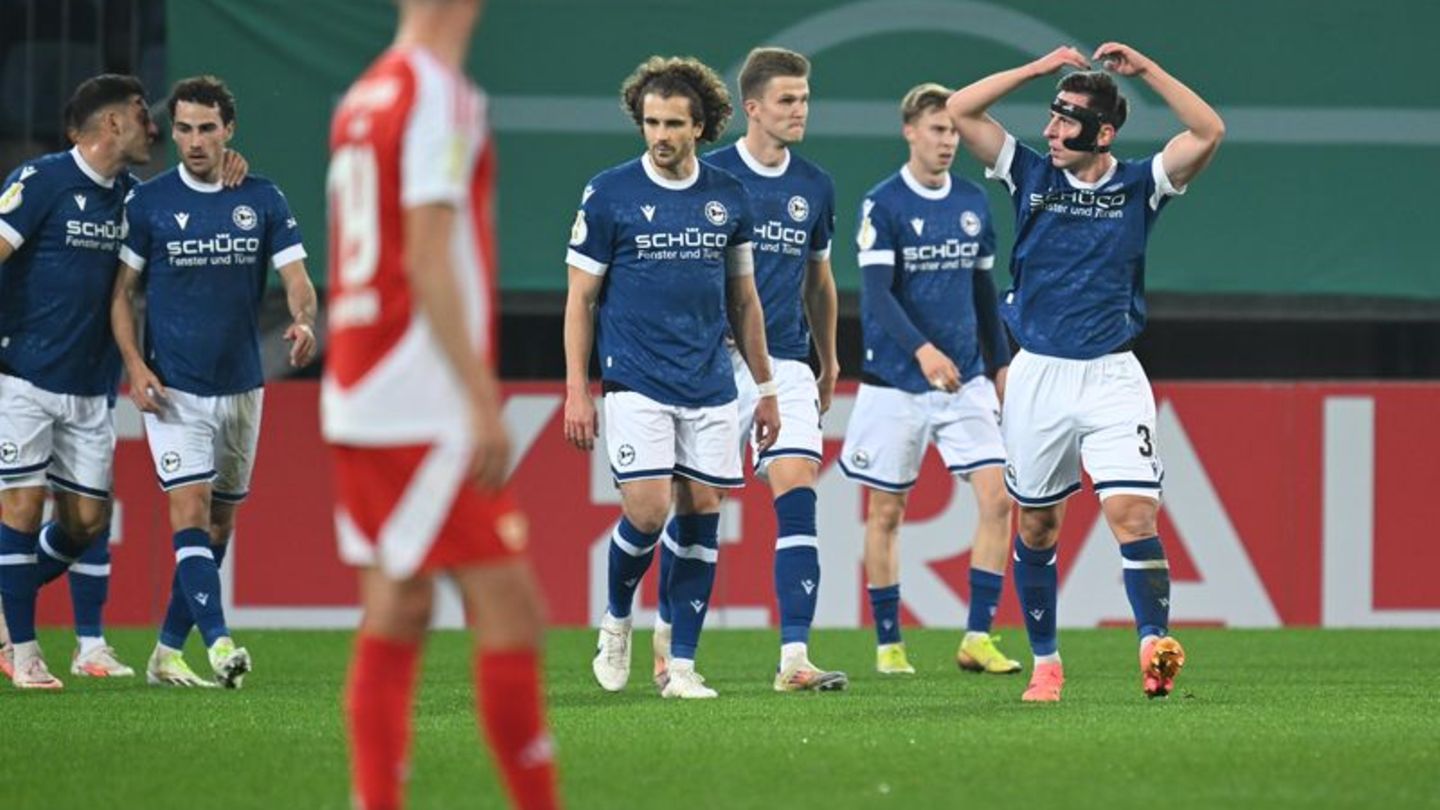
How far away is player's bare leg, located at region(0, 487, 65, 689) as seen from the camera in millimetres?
9703

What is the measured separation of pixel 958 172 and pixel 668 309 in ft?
16.9

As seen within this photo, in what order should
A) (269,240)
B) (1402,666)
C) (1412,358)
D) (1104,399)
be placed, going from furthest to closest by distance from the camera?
1. (1412,358)
2. (1402,666)
3. (269,240)
4. (1104,399)

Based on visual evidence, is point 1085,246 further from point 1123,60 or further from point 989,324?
point 989,324

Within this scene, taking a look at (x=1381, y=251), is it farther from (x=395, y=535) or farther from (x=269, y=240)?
(x=395, y=535)

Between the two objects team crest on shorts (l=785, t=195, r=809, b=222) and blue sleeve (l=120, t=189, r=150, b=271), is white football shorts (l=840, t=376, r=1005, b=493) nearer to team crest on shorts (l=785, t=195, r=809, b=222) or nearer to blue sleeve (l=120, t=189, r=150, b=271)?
team crest on shorts (l=785, t=195, r=809, b=222)

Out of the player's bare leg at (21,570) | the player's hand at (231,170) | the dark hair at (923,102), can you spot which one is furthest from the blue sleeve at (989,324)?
the player's bare leg at (21,570)

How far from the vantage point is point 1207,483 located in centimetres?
1366

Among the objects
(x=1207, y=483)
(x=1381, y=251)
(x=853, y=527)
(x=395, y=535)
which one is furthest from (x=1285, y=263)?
(x=395, y=535)

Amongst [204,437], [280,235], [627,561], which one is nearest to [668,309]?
[627,561]

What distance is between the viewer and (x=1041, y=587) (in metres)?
9.03

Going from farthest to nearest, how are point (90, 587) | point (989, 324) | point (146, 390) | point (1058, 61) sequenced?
point (989, 324), point (90, 587), point (146, 390), point (1058, 61)

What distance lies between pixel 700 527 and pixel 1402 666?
363 cm

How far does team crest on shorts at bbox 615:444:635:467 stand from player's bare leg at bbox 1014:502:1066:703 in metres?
1.42

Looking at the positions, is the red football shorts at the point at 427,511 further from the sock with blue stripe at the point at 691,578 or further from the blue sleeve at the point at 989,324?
the blue sleeve at the point at 989,324
